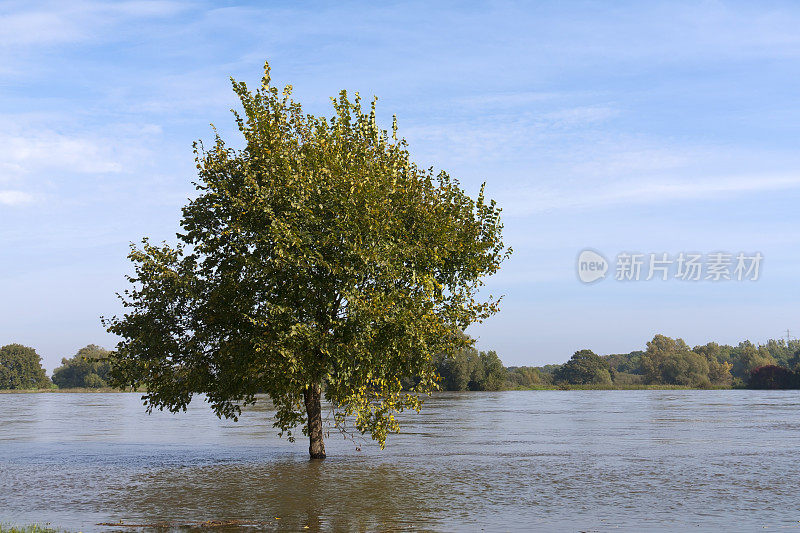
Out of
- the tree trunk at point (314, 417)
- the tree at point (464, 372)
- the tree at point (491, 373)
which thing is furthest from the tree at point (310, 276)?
the tree at point (491, 373)

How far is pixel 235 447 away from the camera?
47.7 metres

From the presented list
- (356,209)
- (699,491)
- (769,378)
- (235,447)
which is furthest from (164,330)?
(769,378)

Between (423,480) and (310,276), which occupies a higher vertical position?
(310,276)

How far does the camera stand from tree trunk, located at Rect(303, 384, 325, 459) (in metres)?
36.6

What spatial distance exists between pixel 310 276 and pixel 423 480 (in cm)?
1021

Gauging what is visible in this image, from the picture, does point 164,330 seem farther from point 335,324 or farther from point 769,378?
point 769,378

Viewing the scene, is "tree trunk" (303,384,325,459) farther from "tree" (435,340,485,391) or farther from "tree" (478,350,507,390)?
"tree" (478,350,507,390)

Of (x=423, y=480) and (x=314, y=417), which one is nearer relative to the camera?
(x=423, y=480)

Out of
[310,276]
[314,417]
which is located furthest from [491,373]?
[310,276]

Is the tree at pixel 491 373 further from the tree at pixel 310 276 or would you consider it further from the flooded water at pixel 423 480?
the tree at pixel 310 276

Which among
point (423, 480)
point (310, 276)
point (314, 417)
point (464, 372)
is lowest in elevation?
point (423, 480)

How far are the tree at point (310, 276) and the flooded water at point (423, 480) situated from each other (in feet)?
13.6

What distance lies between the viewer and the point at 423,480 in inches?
1272

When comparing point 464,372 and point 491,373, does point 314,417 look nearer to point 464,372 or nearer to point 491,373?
point 464,372
